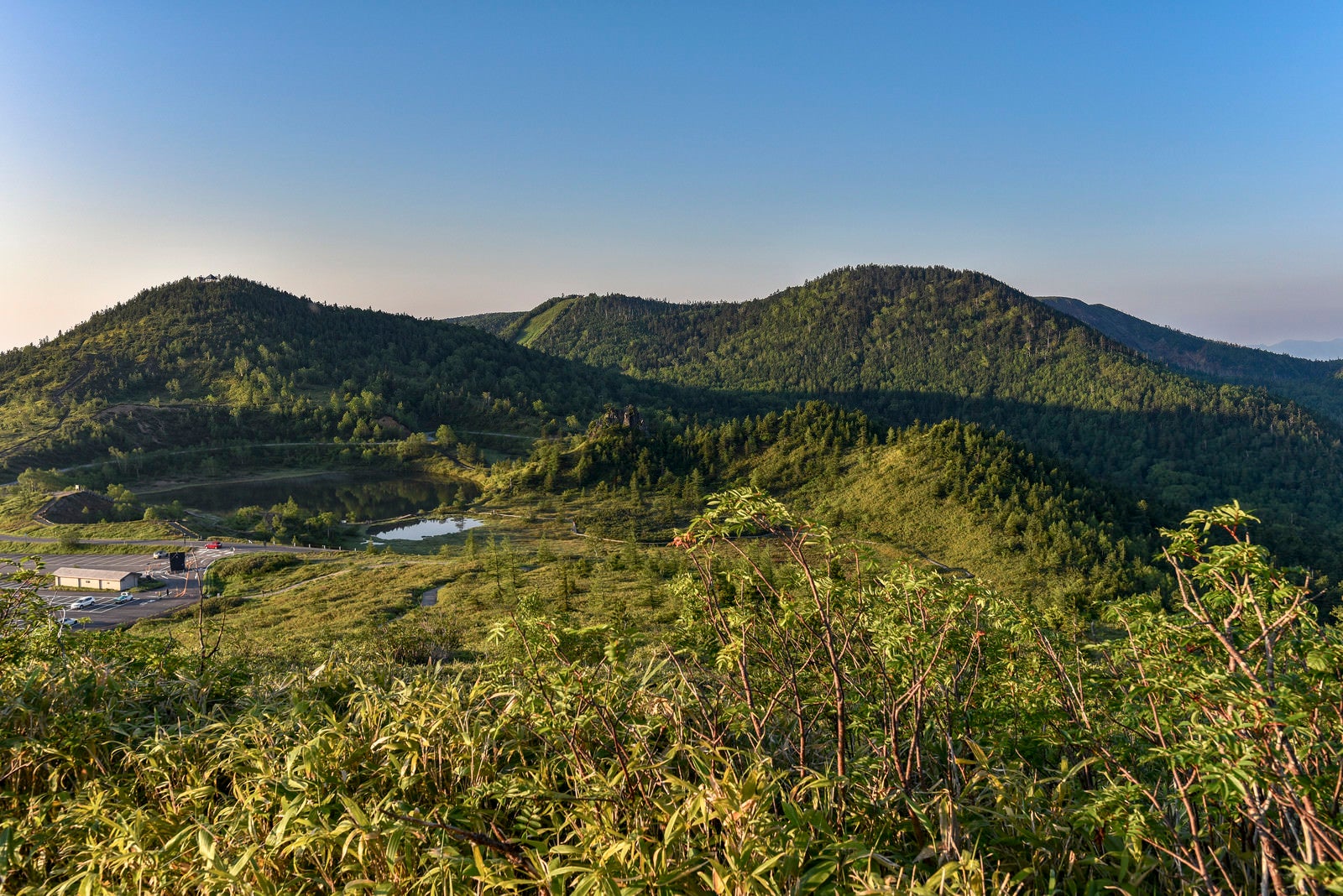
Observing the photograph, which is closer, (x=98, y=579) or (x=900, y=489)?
(x=98, y=579)

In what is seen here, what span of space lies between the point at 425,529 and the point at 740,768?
6569 cm

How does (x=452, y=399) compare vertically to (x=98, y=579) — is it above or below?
above

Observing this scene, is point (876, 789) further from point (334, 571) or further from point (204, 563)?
point (204, 563)

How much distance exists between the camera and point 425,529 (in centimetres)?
6456

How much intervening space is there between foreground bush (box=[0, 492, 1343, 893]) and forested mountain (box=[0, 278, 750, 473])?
122424mm

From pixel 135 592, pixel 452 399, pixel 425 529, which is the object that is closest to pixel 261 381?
pixel 452 399

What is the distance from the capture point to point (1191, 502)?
8550 centimetres

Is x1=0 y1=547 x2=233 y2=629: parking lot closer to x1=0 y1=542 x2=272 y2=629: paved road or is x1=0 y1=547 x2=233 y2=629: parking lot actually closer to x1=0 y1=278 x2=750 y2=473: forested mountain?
x1=0 y1=542 x2=272 y2=629: paved road

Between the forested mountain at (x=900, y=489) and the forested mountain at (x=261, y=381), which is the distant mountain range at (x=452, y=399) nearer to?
the forested mountain at (x=261, y=381)

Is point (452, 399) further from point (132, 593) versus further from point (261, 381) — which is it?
point (132, 593)

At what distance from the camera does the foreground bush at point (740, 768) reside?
3270 mm

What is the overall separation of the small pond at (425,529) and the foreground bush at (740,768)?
193 feet

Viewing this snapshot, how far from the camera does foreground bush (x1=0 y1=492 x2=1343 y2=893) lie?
3.27 m

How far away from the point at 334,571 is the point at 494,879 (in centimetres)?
4709
